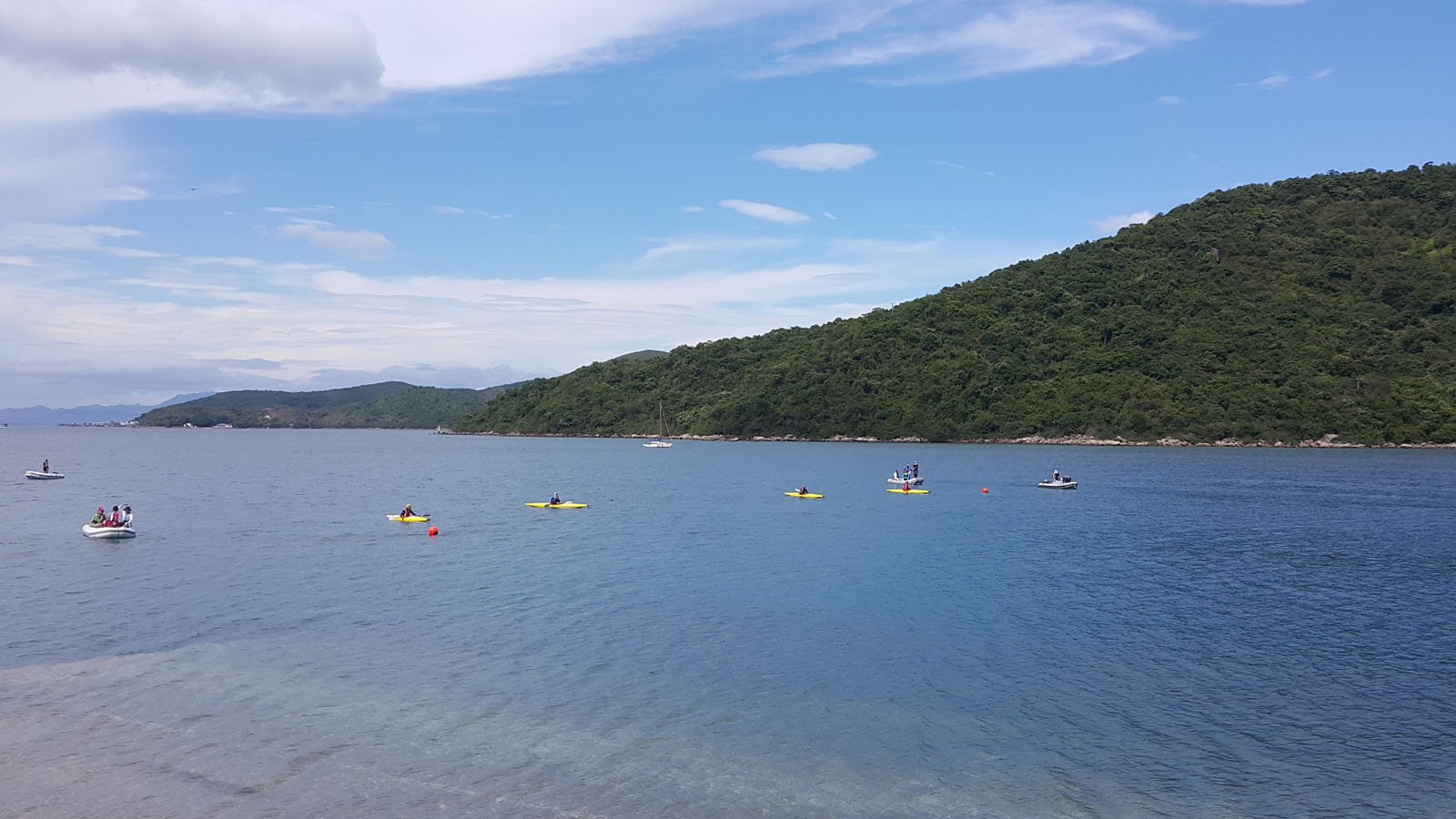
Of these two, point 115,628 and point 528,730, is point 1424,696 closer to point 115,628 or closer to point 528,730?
point 528,730

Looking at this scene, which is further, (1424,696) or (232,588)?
(232,588)

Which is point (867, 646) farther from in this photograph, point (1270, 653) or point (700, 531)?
point (700, 531)

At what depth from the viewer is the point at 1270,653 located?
3089 centimetres

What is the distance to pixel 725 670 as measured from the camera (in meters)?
28.0

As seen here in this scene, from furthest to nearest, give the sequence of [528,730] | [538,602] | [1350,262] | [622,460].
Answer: [1350,262] → [622,460] → [538,602] → [528,730]

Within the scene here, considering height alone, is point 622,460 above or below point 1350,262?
below

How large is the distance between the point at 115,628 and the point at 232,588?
794cm

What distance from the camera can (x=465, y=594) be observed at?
39.4m

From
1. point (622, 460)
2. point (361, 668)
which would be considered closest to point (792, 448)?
point (622, 460)

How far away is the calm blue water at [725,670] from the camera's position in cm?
1900

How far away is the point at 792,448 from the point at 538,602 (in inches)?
6293

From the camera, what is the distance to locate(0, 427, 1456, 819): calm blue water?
1900 centimetres

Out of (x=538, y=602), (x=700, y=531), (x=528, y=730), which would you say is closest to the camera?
(x=528, y=730)

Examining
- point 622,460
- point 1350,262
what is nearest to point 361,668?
point 622,460
